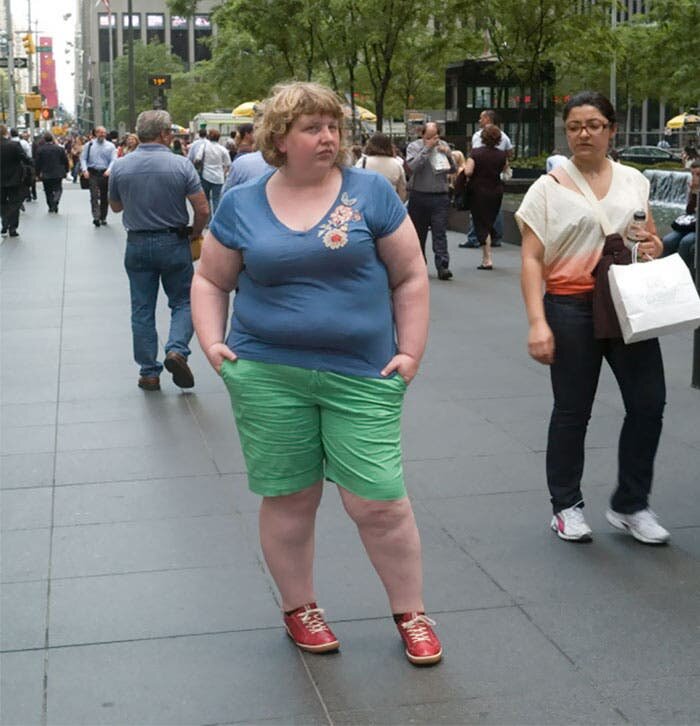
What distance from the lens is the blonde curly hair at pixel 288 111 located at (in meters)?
4.35

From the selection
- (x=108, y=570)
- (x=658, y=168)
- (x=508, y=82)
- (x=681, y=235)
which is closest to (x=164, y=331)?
(x=681, y=235)

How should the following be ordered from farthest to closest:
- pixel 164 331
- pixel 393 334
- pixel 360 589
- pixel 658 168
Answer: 1. pixel 658 168
2. pixel 164 331
3. pixel 360 589
4. pixel 393 334


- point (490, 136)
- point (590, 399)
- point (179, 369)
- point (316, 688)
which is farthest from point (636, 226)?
point (490, 136)

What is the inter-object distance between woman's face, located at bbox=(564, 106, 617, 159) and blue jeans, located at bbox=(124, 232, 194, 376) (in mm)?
4410

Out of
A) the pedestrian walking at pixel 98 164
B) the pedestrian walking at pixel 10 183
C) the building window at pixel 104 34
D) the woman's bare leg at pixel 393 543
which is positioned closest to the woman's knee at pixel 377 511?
the woman's bare leg at pixel 393 543

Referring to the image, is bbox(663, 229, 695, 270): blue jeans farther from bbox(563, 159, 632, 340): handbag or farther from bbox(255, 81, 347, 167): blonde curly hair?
bbox(255, 81, 347, 167): blonde curly hair

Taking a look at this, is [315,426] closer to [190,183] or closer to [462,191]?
[190,183]

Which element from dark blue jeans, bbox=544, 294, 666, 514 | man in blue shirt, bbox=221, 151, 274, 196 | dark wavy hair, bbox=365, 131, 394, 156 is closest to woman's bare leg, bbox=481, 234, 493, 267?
dark wavy hair, bbox=365, 131, 394, 156

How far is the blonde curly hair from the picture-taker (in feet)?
14.3

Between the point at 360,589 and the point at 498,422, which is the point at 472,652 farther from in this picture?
the point at 498,422

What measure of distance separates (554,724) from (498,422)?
4351 millimetres

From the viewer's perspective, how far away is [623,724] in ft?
13.5

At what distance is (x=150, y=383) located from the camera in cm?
975

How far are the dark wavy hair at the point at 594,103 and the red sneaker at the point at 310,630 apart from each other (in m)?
2.20
